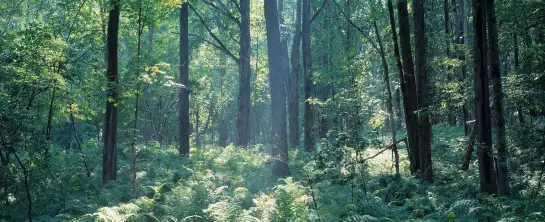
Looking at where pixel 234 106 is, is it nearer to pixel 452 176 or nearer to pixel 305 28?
pixel 305 28

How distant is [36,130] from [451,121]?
21908 mm

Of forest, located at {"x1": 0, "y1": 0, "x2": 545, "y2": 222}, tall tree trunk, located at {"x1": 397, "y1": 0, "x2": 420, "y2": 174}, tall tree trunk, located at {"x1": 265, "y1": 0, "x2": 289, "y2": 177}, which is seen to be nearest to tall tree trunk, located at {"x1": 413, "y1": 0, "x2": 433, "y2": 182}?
forest, located at {"x1": 0, "y1": 0, "x2": 545, "y2": 222}

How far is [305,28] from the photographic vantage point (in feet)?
73.3

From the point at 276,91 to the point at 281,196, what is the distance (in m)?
6.10

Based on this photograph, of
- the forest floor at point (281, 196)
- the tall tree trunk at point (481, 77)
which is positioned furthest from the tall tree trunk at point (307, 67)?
the tall tree trunk at point (481, 77)

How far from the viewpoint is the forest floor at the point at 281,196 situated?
7.31m

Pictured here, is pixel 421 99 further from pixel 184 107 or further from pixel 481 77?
pixel 184 107

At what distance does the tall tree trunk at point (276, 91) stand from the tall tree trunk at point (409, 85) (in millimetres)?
4127

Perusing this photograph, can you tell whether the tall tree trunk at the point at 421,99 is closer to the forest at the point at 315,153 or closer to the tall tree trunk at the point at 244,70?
the forest at the point at 315,153

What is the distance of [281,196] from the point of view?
870 cm

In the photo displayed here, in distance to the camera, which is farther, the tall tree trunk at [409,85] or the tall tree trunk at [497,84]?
the tall tree trunk at [409,85]

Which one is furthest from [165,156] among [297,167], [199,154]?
[297,167]

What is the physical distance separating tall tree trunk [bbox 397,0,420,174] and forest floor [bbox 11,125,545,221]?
2.34 ft

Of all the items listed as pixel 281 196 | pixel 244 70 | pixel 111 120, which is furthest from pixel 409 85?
pixel 244 70
